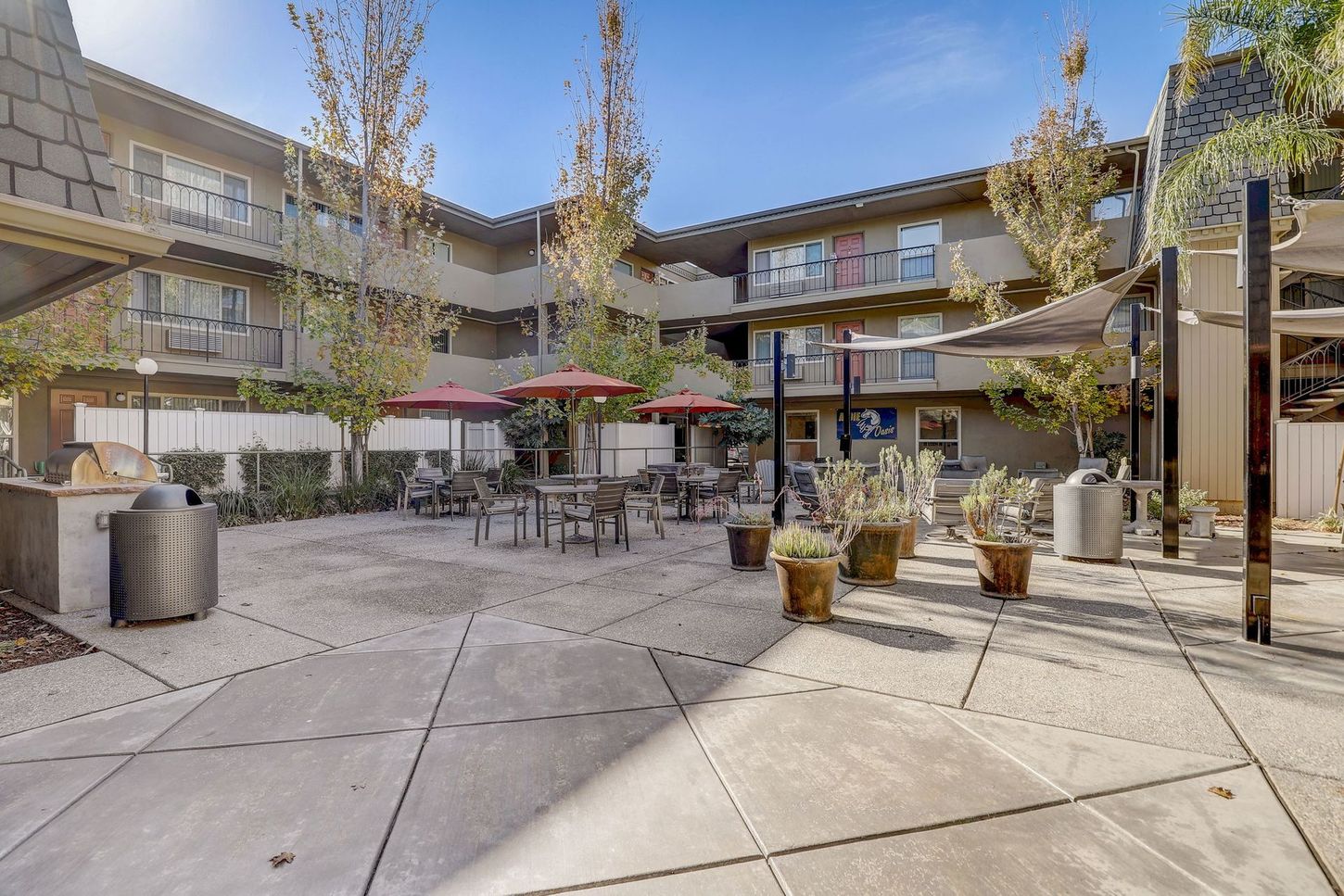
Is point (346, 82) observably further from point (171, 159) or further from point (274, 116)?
point (171, 159)

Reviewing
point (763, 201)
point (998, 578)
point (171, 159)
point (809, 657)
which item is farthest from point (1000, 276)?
point (171, 159)

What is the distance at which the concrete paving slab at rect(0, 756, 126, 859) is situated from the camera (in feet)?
7.23

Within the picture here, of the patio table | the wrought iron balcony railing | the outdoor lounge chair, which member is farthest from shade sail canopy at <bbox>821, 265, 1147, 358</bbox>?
the wrought iron balcony railing

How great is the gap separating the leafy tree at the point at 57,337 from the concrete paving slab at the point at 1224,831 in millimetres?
13269

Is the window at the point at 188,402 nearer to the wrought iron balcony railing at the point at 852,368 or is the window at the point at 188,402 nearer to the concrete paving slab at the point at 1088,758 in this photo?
the wrought iron balcony railing at the point at 852,368

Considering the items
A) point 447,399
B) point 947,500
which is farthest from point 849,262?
point 447,399

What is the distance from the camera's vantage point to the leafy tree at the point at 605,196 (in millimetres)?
15641

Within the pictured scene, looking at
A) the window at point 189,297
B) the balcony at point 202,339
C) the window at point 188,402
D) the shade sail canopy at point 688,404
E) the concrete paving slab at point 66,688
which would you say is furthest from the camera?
the window at point 188,402

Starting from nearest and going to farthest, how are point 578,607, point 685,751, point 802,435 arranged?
1. point 685,751
2. point 578,607
3. point 802,435

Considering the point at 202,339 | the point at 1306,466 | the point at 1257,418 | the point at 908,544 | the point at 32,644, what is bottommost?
the point at 32,644

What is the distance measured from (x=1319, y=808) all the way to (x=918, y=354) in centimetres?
1658

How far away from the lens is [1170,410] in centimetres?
708

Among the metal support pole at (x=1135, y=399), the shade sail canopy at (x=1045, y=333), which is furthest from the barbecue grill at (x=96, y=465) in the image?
the metal support pole at (x=1135, y=399)

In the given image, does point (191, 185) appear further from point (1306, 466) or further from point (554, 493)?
point (1306, 466)
